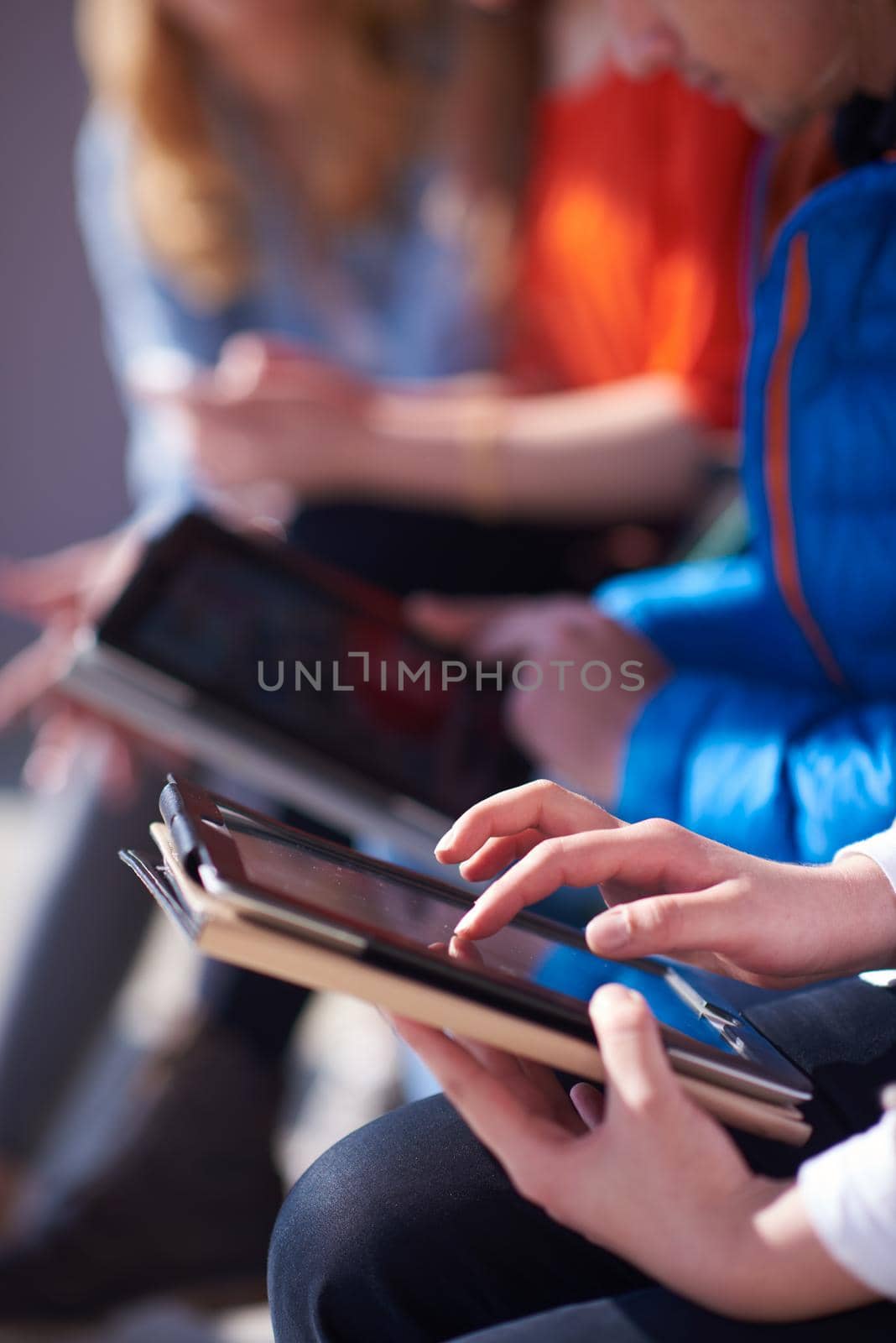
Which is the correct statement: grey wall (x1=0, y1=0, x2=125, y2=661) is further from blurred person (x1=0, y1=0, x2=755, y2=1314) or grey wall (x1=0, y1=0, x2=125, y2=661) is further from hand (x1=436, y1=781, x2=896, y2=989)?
hand (x1=436, y1=781, x2=896, y2=989)

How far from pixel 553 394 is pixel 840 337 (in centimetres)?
45

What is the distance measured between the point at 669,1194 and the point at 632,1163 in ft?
0.04

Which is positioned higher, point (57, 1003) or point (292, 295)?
point (292, 295)

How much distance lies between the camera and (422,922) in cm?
35

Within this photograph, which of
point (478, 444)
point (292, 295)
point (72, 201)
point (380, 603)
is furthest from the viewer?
point (72, 201)

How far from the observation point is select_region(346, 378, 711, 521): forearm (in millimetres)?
837

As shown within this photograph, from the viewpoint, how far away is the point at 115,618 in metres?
0.64

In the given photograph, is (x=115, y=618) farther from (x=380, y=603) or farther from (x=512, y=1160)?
(x=512, y=1160)

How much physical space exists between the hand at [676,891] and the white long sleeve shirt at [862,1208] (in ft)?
0.21

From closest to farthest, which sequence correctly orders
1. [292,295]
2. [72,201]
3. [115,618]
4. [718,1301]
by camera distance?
[718,1301] → [115,618] → [292,295] → [72,201]

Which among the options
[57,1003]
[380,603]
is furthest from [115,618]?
[57,1003]

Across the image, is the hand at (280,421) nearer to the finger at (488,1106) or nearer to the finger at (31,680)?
the finger at (31,680)

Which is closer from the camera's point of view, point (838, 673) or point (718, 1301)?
point (718, 1301)

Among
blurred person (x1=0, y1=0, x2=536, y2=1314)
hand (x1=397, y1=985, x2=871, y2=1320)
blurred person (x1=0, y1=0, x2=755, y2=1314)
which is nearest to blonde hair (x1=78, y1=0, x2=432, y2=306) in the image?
blurred person (x1=0, y1=0, x2=536, y2=1314)
